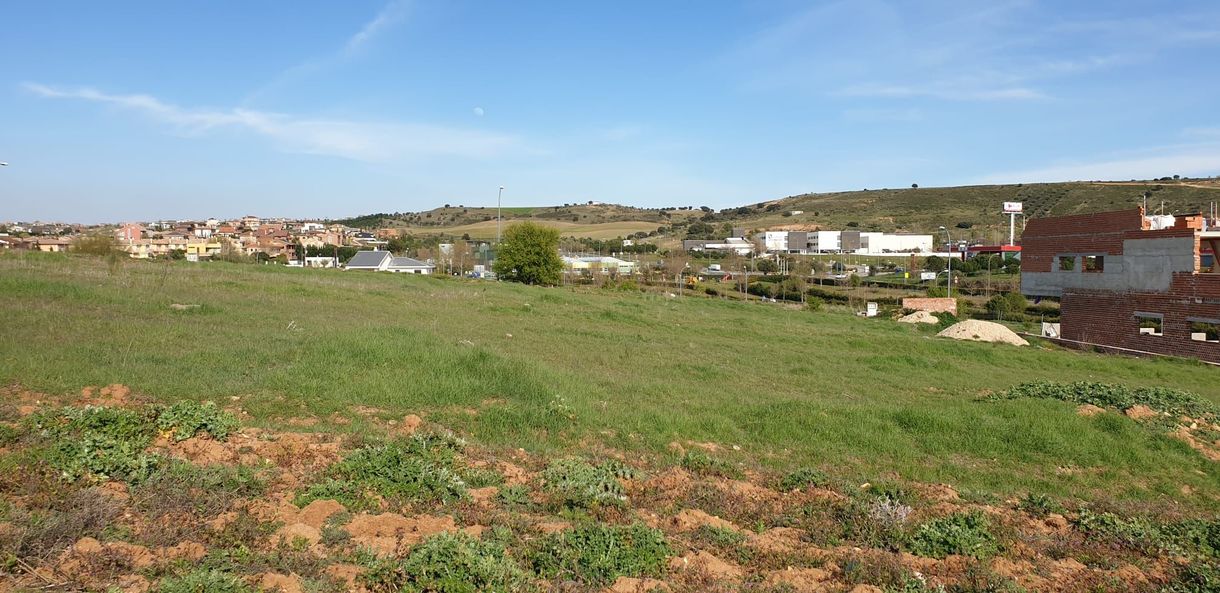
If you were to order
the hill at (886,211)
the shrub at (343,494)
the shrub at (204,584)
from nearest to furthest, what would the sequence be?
the shrub at (204,584) → the shrub at (343,494) → the hill at (886,211)

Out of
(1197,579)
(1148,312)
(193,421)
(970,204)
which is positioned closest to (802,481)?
(1197,579)

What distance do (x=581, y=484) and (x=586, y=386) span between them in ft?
17.3

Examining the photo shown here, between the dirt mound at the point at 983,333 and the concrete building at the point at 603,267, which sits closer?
the dirt mound at the point at 983,333

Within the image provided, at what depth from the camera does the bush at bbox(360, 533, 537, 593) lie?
432cm

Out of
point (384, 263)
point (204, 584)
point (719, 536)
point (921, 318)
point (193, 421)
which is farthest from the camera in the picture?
point (384, 263)

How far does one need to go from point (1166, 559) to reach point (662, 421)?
5.62 metres

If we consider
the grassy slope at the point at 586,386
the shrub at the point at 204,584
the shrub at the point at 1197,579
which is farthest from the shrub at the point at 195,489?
the shrub at the point at 1197,579

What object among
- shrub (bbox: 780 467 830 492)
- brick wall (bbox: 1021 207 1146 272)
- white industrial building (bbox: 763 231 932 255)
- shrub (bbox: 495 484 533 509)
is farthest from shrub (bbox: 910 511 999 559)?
white industrial building (bbox: 763 231 932 255)

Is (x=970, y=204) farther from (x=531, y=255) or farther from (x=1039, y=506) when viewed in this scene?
(x=1039, y=506)

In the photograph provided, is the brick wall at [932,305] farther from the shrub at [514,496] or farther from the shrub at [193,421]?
the shrub at [193,421]

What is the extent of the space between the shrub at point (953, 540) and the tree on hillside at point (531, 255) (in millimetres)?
A: 43234

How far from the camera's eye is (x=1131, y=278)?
95.2 feet

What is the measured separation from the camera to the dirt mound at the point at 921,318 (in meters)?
38.5

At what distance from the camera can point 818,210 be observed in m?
143
